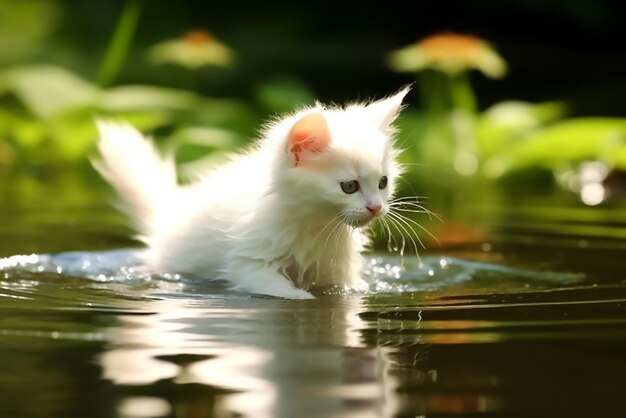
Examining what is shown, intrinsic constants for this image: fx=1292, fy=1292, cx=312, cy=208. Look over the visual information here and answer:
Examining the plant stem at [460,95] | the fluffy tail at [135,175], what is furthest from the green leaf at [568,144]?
the fluffy tail at [135,175]

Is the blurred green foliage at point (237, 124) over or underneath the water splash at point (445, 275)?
over

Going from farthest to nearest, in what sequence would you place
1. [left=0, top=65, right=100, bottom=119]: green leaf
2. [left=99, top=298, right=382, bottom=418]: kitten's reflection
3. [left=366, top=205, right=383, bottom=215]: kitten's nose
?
[left=0, top=65, right=100, bottom=119]: green leaf, [left=366, top=205, right=383, bottom=215]: kitten's nose, [left=99, top=298, right=382, bottom=418]: kitten's reflection

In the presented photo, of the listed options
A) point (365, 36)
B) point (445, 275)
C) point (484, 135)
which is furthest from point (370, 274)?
point (365, 36)

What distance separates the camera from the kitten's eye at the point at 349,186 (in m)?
3.21

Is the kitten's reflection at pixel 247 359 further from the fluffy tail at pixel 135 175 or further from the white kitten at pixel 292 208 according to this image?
the fluffy tail at pixel 135 175

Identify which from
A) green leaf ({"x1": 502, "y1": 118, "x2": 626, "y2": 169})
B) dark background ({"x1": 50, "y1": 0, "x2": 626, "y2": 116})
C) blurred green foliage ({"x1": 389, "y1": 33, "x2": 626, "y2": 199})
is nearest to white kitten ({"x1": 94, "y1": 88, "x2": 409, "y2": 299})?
blurred green foliage ({"x1": 389, "y1": 33, "x2": 626, "y2": 199})

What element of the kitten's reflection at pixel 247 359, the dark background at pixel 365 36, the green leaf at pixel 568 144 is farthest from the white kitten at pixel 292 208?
the dark background at pixel 365 36

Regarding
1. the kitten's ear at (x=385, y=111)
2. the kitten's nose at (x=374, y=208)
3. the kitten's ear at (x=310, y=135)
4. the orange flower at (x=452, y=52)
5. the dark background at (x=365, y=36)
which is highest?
the dark background at (x=365, y=36)

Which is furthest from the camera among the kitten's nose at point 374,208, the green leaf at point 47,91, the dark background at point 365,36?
the dark background at point 365,36

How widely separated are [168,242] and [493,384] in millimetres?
1693

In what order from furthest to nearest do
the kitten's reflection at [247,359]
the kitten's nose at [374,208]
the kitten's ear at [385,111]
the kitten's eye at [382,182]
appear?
1. the kitten's ear at [385,111]
2. the kitten's eye at [382,182]
3. the kitten's nose at [374,208]
4. the kitten's reflection at [247,359]

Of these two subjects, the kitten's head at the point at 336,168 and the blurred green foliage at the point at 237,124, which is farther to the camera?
the blurred green foliage at the point at 237,124

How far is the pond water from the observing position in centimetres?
198

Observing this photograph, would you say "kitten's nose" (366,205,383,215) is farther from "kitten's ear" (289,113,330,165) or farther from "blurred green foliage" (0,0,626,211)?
"blurred green foliage" (0,0,626,211)
